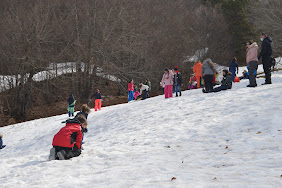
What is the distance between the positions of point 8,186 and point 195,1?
6729cm

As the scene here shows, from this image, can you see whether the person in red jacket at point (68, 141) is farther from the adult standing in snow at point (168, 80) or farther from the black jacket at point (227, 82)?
the black jacket at point (227, 82)

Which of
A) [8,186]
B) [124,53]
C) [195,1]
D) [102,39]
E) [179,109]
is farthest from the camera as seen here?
[195,1]

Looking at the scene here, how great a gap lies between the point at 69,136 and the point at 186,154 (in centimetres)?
Result: 280

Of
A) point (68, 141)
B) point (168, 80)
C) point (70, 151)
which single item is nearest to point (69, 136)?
point (68, 141)

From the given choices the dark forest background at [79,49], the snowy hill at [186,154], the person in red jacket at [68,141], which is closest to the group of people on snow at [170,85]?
the person in red jacket at [68,141]

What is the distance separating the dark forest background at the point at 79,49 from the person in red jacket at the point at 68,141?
21781 mm

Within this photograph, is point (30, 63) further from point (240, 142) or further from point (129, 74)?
point (240, 142)

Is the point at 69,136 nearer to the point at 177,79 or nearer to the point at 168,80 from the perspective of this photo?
the point at 168,80

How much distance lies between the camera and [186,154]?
6023 millimetres

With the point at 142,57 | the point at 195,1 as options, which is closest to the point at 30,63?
the point at 142,57

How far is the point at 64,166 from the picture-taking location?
5.99 m

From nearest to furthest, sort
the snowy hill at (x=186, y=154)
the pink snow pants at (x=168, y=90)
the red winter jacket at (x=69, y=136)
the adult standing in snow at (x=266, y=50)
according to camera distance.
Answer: the snowy hill at (x=186, y=154) → the red winter jacket at (x=69, y=136) → the adult standing in snow at (x=266, y=50) → the pink snow pants at (x=168, y=90)

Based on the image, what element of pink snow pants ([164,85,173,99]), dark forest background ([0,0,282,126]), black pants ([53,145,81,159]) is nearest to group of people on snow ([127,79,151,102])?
pink snow pants ([164,85,173,99])

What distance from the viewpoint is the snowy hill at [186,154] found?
14.8ft
